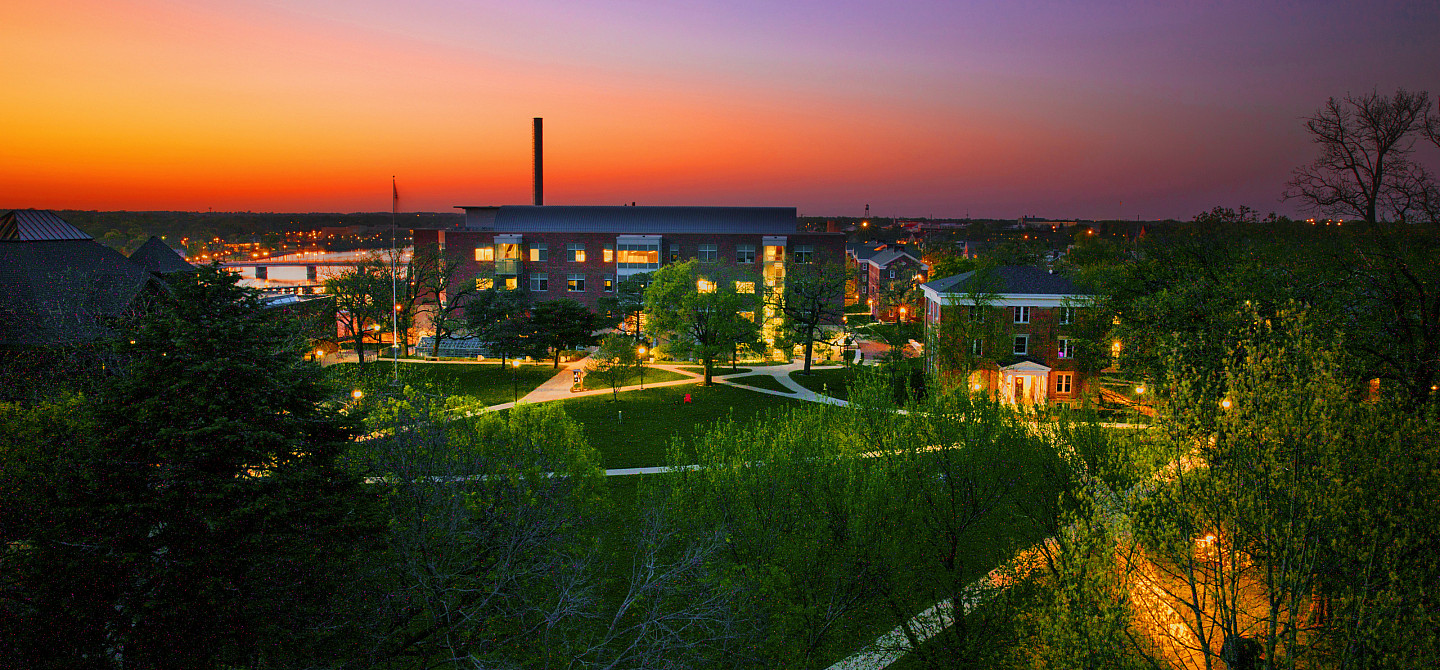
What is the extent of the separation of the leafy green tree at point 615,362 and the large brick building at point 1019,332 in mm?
17860

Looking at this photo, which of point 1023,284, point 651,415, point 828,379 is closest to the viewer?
point 651,415

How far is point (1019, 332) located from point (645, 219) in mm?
41966

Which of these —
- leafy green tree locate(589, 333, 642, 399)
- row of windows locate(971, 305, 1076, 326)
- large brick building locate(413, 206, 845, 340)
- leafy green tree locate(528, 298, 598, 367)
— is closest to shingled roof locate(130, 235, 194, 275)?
leafy green tree locate(528, 298, 598, 367)

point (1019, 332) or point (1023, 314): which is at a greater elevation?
point (1023, 314)

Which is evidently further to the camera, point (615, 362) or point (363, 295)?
point (363, 295)

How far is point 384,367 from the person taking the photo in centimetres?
4988

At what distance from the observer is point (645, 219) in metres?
75.9

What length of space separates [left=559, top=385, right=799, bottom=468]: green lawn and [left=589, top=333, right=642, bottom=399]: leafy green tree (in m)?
0.99

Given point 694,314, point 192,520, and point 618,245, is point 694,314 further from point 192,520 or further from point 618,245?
point 192,520

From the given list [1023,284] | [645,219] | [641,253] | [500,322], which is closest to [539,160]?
[645,219]

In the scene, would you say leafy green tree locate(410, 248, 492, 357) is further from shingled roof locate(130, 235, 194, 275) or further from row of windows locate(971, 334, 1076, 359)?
row of windows locate(971, 334, 1076, 359)

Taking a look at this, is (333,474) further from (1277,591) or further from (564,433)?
(1277,591)

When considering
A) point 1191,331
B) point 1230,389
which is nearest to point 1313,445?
point 1230,389

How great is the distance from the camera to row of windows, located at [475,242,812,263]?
234 ft
